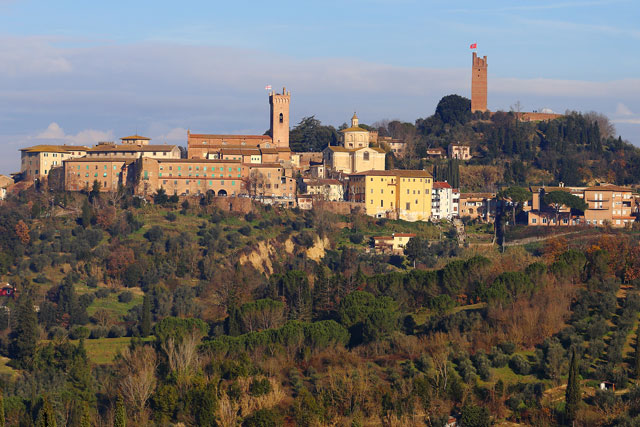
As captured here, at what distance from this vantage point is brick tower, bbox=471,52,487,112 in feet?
338

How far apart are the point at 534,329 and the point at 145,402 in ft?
53.1

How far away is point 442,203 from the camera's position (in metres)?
83.4

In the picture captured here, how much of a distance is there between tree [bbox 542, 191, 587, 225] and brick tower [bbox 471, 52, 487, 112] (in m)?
28.6

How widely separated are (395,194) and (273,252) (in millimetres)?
12765

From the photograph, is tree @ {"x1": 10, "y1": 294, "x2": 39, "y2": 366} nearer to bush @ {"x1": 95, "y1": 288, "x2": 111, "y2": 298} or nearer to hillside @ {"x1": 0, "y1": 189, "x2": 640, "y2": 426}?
hillside @ {"x1": 0, "y1": 189, "x2": 640, "y2": 426}

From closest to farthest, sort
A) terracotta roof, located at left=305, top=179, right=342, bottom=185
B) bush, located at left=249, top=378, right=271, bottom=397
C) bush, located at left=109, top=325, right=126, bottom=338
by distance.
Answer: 1. bush, located at left=249, top=378, right=271, bottom=397
2. bush, located at left=109, top=325, right=126, bottom=338
3. terracotta roof, located at left=305, top=179, right=342, bottom=185

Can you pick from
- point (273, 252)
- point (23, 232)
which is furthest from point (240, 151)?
point (23, 232)

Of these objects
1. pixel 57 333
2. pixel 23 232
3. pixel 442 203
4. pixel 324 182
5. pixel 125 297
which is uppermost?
pixel 324 182

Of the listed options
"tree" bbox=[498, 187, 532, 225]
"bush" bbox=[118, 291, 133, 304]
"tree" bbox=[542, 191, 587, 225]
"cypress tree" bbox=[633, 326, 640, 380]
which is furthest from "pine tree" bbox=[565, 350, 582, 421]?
"tree" bbox=[498, 187, 532, 225]

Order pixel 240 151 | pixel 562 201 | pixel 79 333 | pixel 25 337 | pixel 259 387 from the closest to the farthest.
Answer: pixel 259 387, pixel 25 337, pixel 79 333, pixel 562 201, pixel 240 151

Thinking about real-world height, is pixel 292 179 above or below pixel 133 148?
below

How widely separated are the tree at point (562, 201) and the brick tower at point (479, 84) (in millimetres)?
28567

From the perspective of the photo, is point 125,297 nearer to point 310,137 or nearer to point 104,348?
point 104,348

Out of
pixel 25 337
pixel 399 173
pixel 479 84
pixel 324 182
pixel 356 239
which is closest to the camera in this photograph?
pixel 25 337
